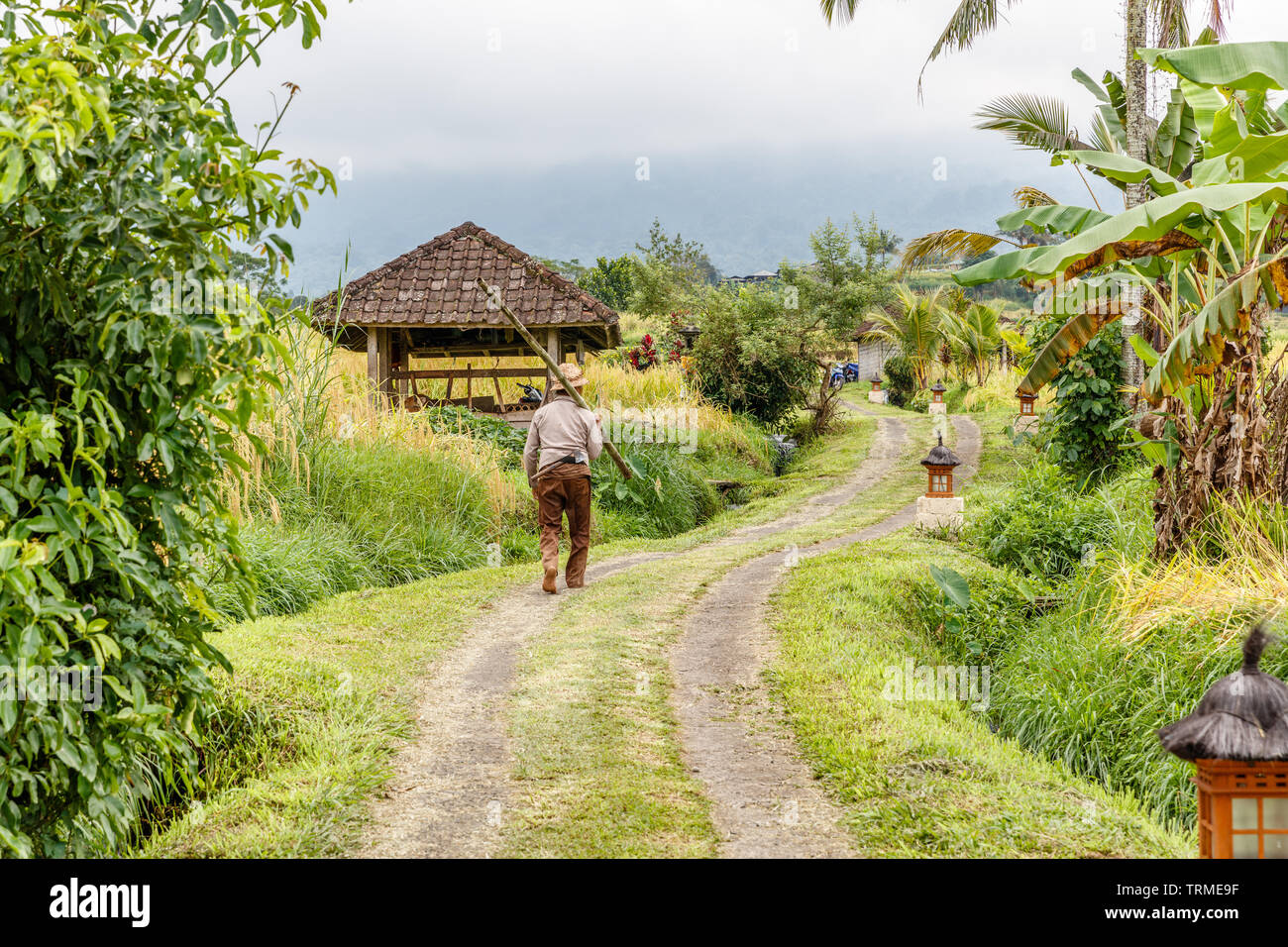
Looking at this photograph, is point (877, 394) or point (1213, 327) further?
point (877, 394)

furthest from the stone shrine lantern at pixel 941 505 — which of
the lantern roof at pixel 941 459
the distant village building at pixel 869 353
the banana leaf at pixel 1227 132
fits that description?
the distant village building at pixel 869 353

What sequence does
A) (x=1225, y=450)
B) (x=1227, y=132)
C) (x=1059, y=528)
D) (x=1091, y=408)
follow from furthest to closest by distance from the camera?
(x=1091, y=408) < (x=1059, y=528) < (x=1225, y=450) < (x=1227, y=132)

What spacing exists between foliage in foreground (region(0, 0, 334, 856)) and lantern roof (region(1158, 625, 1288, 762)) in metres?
3.33

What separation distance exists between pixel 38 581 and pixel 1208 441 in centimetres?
Result: 763

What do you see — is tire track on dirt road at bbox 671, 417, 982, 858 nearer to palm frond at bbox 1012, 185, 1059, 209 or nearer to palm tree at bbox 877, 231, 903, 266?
palm frond at bbox 1012, 185, 1059, 209

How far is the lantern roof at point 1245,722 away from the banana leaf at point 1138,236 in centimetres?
403

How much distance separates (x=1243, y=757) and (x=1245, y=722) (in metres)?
0.11

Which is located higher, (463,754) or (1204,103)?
(1204,103)

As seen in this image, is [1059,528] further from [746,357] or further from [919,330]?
[919,330]

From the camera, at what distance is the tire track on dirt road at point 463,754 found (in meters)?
4.41

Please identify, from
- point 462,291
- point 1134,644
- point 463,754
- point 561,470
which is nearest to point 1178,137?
point 1134,644

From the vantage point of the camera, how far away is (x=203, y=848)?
432 cm

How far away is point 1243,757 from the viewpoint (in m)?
3.18
